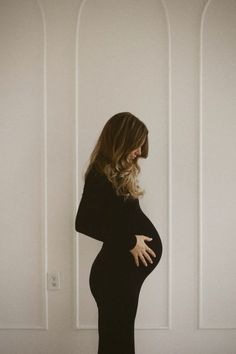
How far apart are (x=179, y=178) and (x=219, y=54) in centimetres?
77

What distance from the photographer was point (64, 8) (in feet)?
5.56

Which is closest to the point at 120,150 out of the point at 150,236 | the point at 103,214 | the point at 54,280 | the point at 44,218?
the point at 103,214

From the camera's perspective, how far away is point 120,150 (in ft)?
4.03

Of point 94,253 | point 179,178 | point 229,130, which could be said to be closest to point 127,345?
point 94,253

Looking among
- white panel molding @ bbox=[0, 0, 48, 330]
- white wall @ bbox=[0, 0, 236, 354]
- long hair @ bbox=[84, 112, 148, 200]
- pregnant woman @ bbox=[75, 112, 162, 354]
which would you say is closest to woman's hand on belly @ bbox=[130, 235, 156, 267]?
pregnant woman @ bbox=[75, 112, 162, 354]

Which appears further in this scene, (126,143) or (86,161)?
(86,161)

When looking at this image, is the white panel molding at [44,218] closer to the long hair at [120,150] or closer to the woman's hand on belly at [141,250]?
the long hair at [120,150]

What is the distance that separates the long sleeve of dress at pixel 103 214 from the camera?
1226 mm

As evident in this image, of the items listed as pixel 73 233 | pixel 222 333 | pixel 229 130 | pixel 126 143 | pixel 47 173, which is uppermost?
pixel 229 130

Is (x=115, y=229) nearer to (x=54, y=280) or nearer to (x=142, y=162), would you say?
(x=142, y=162)

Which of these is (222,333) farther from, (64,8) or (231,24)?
(64,8)

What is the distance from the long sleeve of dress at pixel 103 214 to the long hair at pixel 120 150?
3cm

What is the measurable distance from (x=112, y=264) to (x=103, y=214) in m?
0.22

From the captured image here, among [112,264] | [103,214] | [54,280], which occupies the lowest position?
[54,280]
